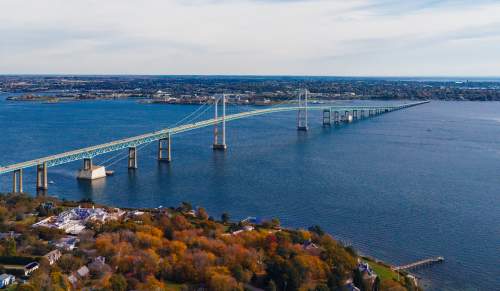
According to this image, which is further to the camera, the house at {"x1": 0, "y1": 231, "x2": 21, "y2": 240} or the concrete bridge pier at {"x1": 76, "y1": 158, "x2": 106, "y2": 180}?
the concrete bridge pier at {"x1": 76, "y1": 158, "x2": 106, "y2": 180}

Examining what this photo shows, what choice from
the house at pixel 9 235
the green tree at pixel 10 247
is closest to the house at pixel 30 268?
the green tree at pixel 10 247

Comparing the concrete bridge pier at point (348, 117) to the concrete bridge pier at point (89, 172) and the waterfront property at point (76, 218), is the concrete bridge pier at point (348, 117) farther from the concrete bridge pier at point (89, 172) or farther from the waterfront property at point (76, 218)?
the waterfront property at point (76, 218)

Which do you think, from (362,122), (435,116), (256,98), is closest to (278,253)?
(362,122)

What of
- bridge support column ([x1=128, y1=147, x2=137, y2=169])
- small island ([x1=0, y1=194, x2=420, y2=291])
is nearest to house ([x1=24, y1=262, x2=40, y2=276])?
small island ([x1=0, y1=194, x2=420, y2=291])

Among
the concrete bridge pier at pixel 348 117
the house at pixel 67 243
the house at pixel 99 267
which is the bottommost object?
the house at pixel 99 267

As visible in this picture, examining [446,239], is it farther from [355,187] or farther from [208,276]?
[208,276]

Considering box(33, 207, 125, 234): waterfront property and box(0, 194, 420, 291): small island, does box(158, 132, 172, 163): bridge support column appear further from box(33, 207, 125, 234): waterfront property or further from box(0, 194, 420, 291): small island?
box(0, 194, 420, 291): small island

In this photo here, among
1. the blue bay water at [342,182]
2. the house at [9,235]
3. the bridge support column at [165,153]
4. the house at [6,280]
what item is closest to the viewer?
the house at [6,280]
